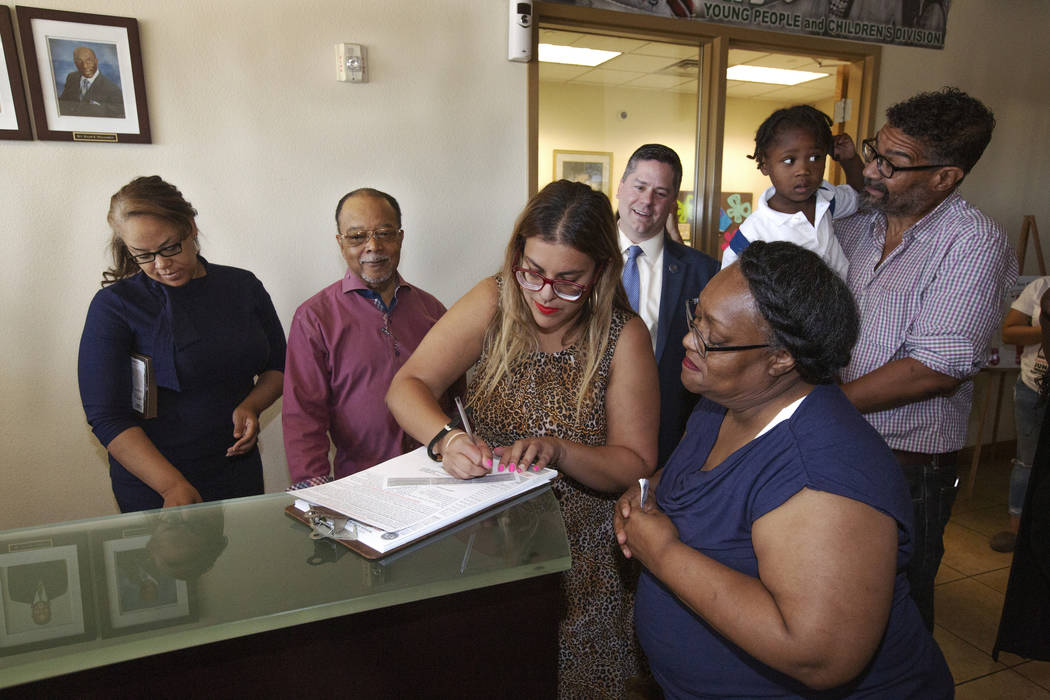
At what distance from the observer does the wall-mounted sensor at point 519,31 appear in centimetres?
305

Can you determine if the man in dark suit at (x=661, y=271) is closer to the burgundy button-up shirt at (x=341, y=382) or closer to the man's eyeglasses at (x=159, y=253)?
the burgundy button-up shirt at (x=341, y=382)

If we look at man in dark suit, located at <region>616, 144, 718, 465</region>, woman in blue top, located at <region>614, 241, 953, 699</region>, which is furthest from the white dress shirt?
woman in blue top, located at <region>614, 241, 953, 699</region>

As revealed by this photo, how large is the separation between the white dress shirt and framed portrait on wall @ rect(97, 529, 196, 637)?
5.61 ft

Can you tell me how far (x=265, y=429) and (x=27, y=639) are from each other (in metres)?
2.35

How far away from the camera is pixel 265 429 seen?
313 centimetres

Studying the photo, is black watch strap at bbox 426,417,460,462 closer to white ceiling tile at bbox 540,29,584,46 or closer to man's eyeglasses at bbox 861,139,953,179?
man's eyeglasses at bbox 861,139,953,179

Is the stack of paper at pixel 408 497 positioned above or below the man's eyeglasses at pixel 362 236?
below

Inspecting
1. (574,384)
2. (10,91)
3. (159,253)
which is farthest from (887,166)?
(10,91)

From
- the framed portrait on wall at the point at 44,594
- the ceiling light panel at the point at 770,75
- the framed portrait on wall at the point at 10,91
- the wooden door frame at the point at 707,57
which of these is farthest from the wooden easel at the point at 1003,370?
the framed portrait on wall at the point at 10,91

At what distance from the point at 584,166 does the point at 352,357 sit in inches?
106

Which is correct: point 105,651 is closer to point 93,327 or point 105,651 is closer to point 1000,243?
point 93,327

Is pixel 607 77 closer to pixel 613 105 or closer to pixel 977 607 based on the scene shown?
pixel 613 105

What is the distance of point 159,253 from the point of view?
1.81 m

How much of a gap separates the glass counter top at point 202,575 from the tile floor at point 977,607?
7.53ft
